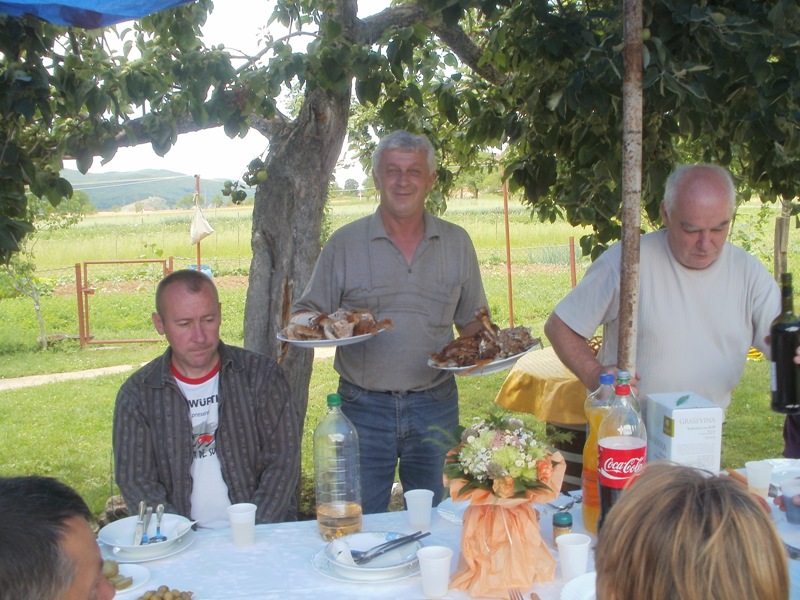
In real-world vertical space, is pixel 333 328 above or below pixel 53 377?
above

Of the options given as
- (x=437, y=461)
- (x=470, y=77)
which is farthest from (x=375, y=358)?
(x=470, y=77)

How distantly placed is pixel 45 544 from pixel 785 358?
2.23 meters

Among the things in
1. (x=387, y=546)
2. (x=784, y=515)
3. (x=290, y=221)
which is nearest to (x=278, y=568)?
(x=387, y=546)

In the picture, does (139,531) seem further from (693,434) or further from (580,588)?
(693,434)

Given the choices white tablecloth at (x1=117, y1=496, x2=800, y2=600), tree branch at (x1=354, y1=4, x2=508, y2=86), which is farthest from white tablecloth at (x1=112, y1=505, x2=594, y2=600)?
tree branch at (x1=354, y1=4, x2=508, y2=86)

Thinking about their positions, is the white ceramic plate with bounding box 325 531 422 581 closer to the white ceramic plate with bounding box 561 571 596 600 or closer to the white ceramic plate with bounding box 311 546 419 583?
the white ceramic plate with bounding box 311 546 419 583

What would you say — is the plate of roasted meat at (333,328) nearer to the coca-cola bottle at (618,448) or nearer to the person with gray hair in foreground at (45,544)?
the coca-cola bottle at (618,448)

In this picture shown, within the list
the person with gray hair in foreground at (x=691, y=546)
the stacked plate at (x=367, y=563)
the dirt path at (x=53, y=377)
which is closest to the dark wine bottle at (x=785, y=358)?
the stacked plate at (x=367, y=563)

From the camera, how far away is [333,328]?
301 centimetres

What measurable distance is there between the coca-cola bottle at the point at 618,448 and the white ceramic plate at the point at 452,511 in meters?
0.43

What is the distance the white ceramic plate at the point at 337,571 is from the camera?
79.5 inches

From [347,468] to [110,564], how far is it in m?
0.78

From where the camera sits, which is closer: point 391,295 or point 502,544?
point 502,544

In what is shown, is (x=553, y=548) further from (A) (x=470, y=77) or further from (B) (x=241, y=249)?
(B) (x=241, y=249)
